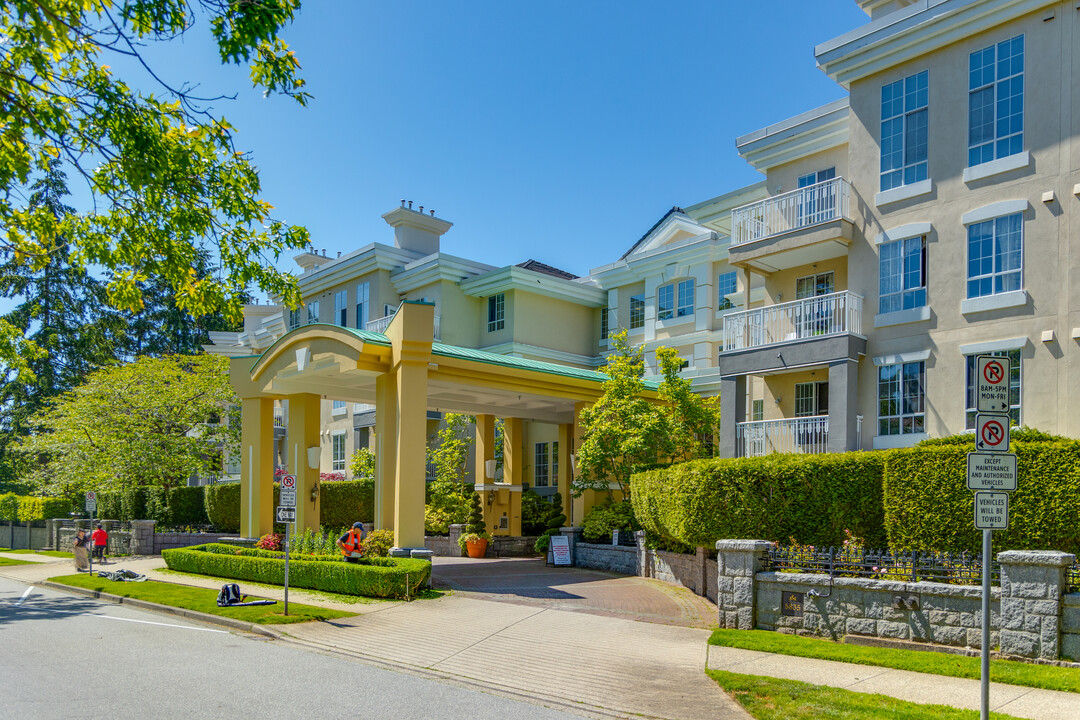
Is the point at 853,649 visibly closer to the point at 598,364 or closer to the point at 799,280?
the point at 799,280

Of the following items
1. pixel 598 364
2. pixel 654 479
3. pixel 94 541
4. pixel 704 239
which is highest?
pixel 704 239

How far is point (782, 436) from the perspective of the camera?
22.0 meters

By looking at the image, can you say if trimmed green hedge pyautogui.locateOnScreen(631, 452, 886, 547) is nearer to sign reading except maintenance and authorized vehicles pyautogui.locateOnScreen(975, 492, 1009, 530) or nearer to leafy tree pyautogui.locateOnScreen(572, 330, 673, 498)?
leafy tree pyautogui.locateOnScreen(572, 330, 673, 498)

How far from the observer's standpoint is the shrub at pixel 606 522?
949 inches

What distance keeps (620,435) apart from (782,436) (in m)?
4.58

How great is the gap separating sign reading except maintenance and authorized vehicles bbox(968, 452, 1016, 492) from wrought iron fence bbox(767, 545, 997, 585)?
187 inches

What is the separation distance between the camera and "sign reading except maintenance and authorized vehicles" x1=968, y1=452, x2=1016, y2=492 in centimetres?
808

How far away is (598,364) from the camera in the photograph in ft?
118

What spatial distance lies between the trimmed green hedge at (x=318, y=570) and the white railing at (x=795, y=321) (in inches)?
402

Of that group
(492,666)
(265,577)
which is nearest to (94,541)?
(265,577)

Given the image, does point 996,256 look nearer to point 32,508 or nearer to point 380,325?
point 380,325

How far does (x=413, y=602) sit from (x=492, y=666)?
579 centimetres

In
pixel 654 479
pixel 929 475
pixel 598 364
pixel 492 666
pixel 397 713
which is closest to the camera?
pixel 397 713

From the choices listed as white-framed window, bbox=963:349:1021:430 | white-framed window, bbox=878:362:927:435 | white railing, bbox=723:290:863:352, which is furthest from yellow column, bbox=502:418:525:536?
white-framed window, bbox=963:349:1021:430
